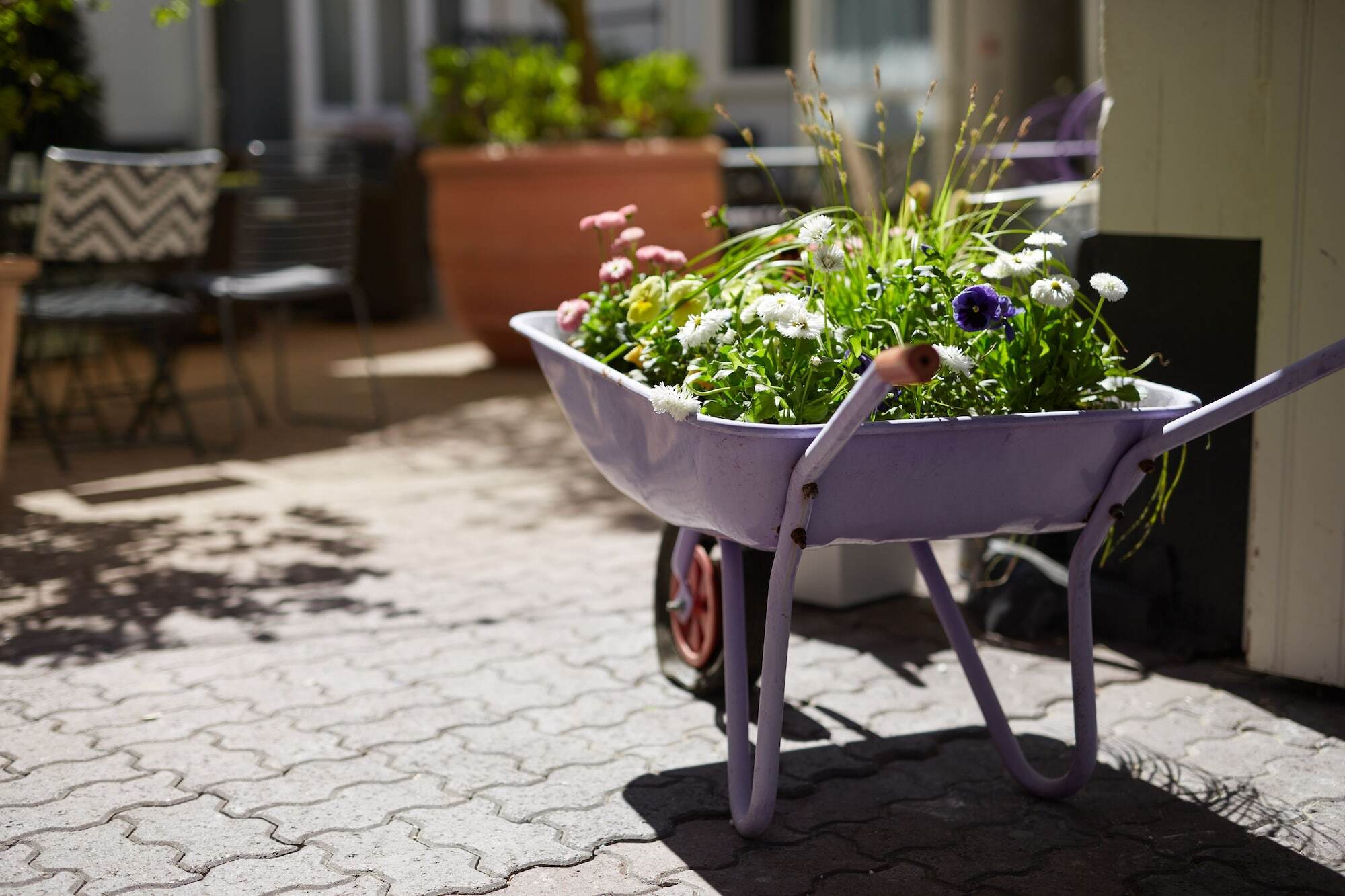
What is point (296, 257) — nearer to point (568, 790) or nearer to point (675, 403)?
point (568, 790)

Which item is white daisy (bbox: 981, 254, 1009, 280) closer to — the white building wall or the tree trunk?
the tree trunk

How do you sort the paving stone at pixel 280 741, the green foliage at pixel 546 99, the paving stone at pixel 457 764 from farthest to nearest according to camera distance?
1. the green foliage at pixel 546 99
2. the paving stone at pixel 280 741
3. the paving stone at pixel 457 764

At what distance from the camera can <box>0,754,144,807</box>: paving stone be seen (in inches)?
100

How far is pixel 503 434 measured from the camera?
616cm

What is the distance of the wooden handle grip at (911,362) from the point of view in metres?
1.68

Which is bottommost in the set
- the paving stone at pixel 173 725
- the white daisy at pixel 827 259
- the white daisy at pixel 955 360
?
the paving stone at pixel 173 725

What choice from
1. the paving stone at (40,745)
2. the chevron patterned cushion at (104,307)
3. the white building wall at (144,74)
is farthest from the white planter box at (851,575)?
the white building wall at (144,74)

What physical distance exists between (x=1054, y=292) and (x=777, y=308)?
0.41 metres

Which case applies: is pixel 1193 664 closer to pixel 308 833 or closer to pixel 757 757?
pixel 757 757

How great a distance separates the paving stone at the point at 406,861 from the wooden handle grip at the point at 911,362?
41.3 inches

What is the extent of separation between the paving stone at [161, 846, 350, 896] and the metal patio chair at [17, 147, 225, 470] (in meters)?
3.38

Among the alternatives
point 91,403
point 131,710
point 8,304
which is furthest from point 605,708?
point 91,403

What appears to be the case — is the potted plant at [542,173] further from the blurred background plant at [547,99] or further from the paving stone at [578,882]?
the paving stone at [578,882]

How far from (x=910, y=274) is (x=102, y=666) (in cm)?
203
